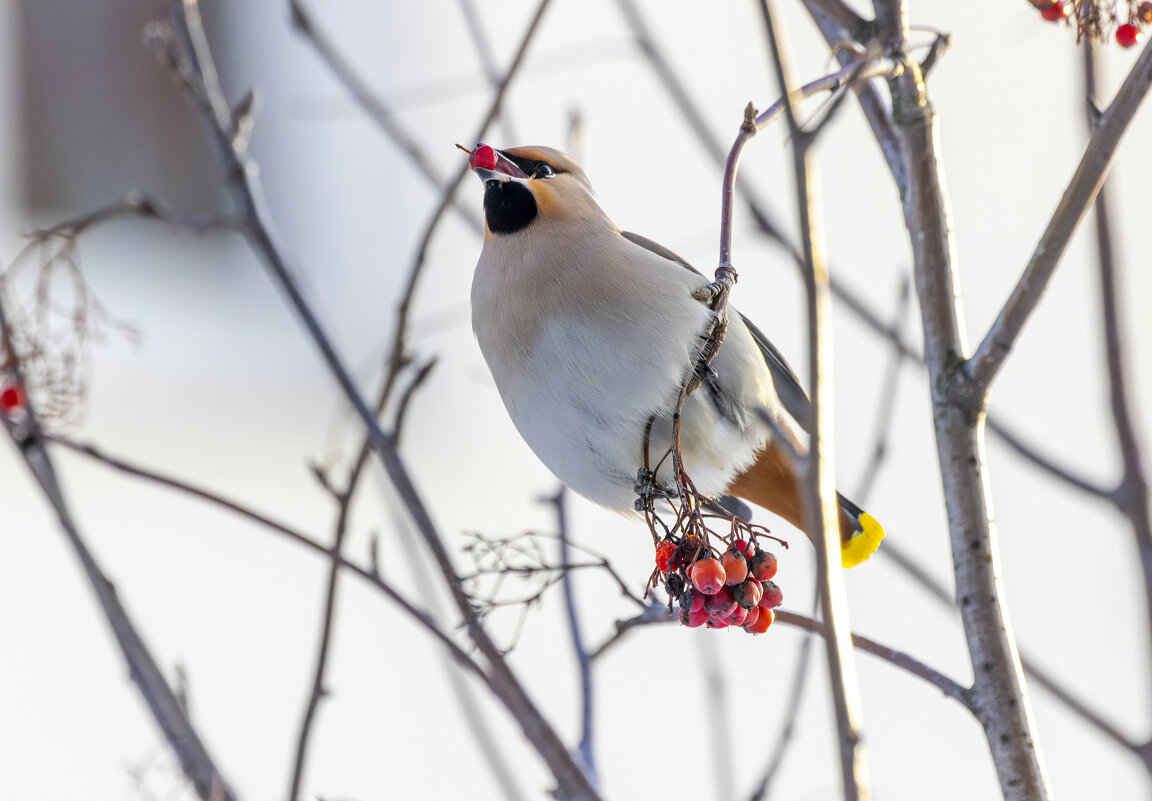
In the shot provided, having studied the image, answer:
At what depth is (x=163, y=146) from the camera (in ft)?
18.0

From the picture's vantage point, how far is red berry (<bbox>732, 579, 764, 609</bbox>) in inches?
48.8

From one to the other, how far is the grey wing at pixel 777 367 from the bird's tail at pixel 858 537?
6.2 inches

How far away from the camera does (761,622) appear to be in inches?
50.1

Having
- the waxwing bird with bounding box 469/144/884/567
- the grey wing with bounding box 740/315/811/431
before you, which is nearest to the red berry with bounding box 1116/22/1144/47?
the waxwing bird with bounding box 469/144/884/567

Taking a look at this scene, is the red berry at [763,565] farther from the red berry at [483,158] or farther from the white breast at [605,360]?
the red berry at [483,158]

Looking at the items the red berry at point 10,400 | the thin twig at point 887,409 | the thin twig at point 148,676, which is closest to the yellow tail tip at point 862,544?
the thin twig at point 887,409

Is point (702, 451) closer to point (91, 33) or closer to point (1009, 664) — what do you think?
point (1009, 664)

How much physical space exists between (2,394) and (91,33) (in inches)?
168

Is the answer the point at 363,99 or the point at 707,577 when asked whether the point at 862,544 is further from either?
the point at 363,99

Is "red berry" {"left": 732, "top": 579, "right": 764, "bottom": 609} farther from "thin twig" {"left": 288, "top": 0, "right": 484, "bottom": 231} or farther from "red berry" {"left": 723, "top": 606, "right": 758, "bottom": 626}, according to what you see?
"thin twig" {"left": 288, "top": 0, "right": 484, "bottom": 231}

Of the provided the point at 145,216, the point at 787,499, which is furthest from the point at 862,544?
the point at 145,216

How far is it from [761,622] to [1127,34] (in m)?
0.73

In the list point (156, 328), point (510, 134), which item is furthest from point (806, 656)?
point (156, 328)

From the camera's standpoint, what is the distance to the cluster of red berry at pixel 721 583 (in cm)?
121
